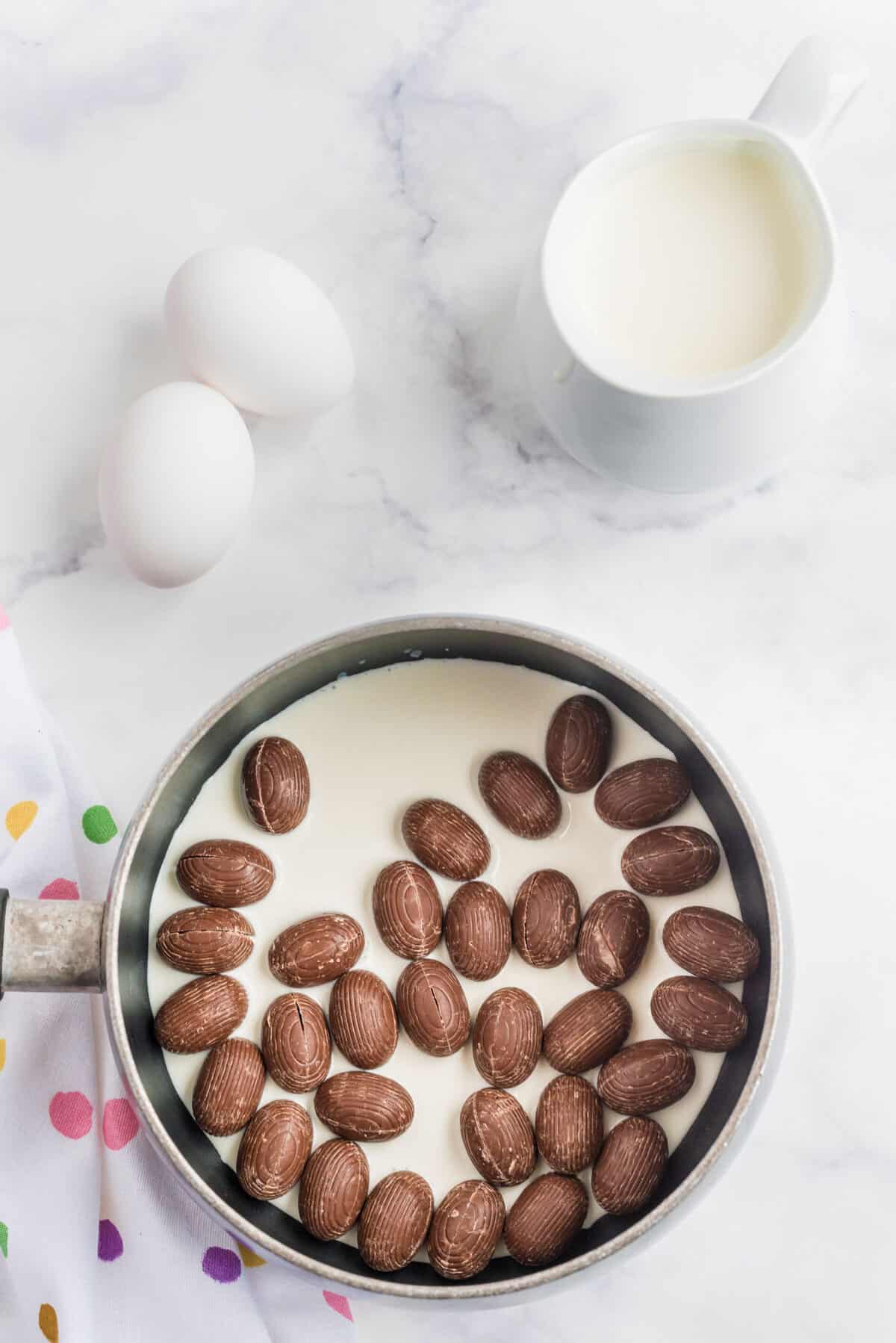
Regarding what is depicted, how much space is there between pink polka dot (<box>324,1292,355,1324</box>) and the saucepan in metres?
0.06

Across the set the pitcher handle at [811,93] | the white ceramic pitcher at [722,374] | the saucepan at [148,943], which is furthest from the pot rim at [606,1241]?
the pitcher handle at [811,93]

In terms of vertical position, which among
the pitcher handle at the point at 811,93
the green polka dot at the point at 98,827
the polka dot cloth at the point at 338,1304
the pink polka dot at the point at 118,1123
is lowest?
the polka dot cloth at the point at 338,1304

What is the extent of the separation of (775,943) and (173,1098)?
31cm

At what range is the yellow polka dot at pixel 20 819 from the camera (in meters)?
0.74

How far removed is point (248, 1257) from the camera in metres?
0.74

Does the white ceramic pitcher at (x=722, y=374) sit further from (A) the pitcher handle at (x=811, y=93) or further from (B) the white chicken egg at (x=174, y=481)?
(B) the white chicken egg at (x=174, y=481)

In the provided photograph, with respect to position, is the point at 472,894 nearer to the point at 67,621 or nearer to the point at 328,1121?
the point at 328,1121

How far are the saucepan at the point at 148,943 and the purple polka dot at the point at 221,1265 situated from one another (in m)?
0.07

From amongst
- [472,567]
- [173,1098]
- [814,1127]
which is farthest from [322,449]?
[814,1127]

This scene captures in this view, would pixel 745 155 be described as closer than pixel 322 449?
Yes

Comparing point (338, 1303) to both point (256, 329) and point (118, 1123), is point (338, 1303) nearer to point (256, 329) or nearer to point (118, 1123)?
point (118, 1123)

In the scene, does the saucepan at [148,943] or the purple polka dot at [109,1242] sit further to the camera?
the purple polka dot at [109,1242]

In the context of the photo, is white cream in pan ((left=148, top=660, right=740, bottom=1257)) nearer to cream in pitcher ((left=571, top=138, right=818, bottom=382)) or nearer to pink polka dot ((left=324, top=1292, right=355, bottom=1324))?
pink polka dot ((left=324, top=1292, right=355, bottom=1324))

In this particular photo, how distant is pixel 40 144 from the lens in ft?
2.52
